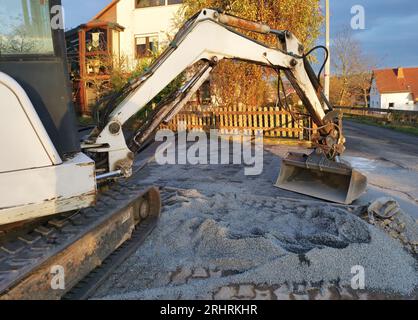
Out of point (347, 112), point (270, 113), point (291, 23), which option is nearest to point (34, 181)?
point (270, 113)

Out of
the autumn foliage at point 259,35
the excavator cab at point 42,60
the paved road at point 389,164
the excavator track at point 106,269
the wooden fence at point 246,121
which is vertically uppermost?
the autumn foliage at point 259,35

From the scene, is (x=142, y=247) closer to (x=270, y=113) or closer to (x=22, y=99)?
(x=22, y=99)

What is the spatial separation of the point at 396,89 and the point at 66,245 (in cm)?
5955

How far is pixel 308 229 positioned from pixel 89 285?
244 centimetres

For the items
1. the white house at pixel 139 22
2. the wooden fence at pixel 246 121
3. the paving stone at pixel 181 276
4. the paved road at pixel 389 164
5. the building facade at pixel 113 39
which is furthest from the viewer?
the white house at pixel 139 22

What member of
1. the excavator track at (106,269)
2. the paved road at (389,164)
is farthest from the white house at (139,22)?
the excavator track at (106,269)

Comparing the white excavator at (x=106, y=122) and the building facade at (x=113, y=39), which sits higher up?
the building facade at (x=113, y=39)

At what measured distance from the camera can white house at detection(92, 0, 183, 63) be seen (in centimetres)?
2056

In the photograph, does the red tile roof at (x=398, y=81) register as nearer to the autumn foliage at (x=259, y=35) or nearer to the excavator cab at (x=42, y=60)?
the autumn foliage at (x=259, y=35)

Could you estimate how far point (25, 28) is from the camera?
286 cm

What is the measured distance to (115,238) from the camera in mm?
3787

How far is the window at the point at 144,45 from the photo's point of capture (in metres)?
20.8

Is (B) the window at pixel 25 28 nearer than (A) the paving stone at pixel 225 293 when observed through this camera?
Yes

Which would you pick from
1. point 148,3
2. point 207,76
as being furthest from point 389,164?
point 148,3
